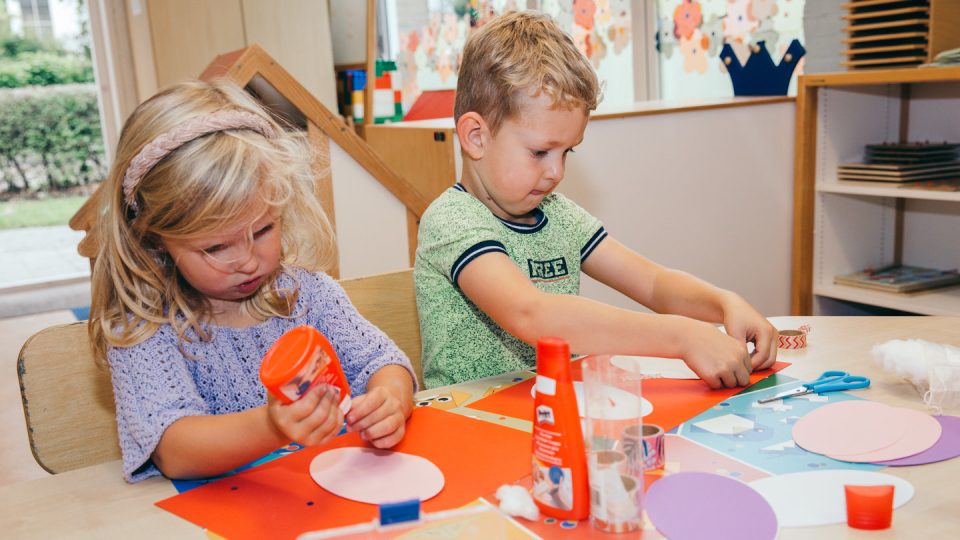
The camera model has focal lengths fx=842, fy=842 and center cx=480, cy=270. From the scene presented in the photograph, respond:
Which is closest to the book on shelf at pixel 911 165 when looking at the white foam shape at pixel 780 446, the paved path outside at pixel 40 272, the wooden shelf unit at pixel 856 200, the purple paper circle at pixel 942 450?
the wooden shelf unit at pixel 856 200

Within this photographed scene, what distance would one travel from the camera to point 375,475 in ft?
2.62

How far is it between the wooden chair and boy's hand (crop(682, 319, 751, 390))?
71cm

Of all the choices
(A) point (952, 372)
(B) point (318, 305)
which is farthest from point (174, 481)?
(A) point (952, 372)

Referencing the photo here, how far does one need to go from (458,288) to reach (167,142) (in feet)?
1.56

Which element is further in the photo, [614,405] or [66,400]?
[66,400]

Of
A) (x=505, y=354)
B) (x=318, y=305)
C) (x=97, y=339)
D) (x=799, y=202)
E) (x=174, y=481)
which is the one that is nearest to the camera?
(x=174, y=481)

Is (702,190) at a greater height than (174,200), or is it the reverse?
(174,200)

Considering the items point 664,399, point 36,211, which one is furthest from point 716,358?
point 36,211

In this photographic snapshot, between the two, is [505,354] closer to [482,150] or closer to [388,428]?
[482,150]

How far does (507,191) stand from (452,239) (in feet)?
0.36

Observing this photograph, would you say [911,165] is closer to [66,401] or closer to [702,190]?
[702,190]

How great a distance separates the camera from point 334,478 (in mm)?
794

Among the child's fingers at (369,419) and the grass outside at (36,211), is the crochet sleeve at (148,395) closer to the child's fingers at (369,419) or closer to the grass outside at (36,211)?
the child's fingers at (369,419)

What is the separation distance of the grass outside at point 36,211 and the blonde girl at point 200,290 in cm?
450
